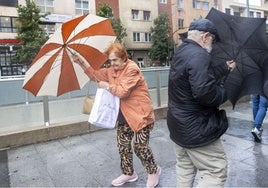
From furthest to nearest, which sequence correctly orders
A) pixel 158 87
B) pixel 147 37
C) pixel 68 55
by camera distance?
pixel 147 37
pixel 158 87
pixel 68 55

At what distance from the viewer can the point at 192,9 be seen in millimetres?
45938

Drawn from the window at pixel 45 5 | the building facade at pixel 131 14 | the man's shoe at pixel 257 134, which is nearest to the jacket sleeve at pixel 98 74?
the man's shoe at pixel 257 134

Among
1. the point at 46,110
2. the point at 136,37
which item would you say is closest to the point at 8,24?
the point at 136,37

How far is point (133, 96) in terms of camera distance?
10.8 feet

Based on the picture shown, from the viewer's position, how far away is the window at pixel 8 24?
30.8m

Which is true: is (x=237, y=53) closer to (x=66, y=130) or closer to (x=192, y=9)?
(x=66, y=130)

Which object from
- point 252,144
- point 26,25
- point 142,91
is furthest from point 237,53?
point 26,25

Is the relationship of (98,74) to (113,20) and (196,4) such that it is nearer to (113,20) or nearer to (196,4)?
(113,20)

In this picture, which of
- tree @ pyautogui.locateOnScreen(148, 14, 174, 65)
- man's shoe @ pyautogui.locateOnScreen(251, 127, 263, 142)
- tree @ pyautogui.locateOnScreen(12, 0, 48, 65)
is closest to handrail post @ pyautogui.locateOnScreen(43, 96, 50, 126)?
man's shoe @ pyautogui.locateOnScreen(251, 127, 263, 142)

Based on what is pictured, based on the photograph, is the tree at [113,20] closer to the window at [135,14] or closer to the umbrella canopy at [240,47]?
the window at [135,14]

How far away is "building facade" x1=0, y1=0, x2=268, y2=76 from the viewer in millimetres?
31219

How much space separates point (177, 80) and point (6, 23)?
32.2 metres

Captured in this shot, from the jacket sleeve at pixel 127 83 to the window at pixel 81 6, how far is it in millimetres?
33872

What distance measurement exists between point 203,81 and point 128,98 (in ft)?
3.95
